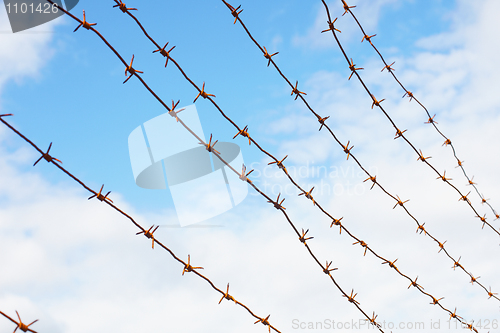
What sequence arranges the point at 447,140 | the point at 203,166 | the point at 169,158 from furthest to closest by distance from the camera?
the point at 203,166
the point at 169,158
the point at 447,140

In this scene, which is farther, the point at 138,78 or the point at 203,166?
the point at 203,166

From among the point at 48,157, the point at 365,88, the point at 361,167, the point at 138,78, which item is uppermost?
the point at 365,88

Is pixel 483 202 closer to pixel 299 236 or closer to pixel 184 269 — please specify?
pixel 299 236

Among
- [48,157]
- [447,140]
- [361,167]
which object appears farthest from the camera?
[447,140]

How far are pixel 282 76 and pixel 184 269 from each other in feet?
3.97

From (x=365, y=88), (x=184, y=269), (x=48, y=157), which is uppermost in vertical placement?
(x=365, y=88)

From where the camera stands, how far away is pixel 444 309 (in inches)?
115

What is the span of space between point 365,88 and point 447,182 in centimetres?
120

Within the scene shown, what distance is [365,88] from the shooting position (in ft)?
8.36

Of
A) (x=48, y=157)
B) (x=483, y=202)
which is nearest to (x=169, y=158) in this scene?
(x=48, y=157)

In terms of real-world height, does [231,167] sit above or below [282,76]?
below

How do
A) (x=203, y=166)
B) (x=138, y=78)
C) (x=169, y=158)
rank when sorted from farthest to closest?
1. (x=203, y=166)
2. (x=169, y=158)
3. (x=138, y=78)

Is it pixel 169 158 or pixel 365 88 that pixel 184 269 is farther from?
pixel 169 158

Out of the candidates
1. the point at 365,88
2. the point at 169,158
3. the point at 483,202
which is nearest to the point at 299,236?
the point at 365,88
